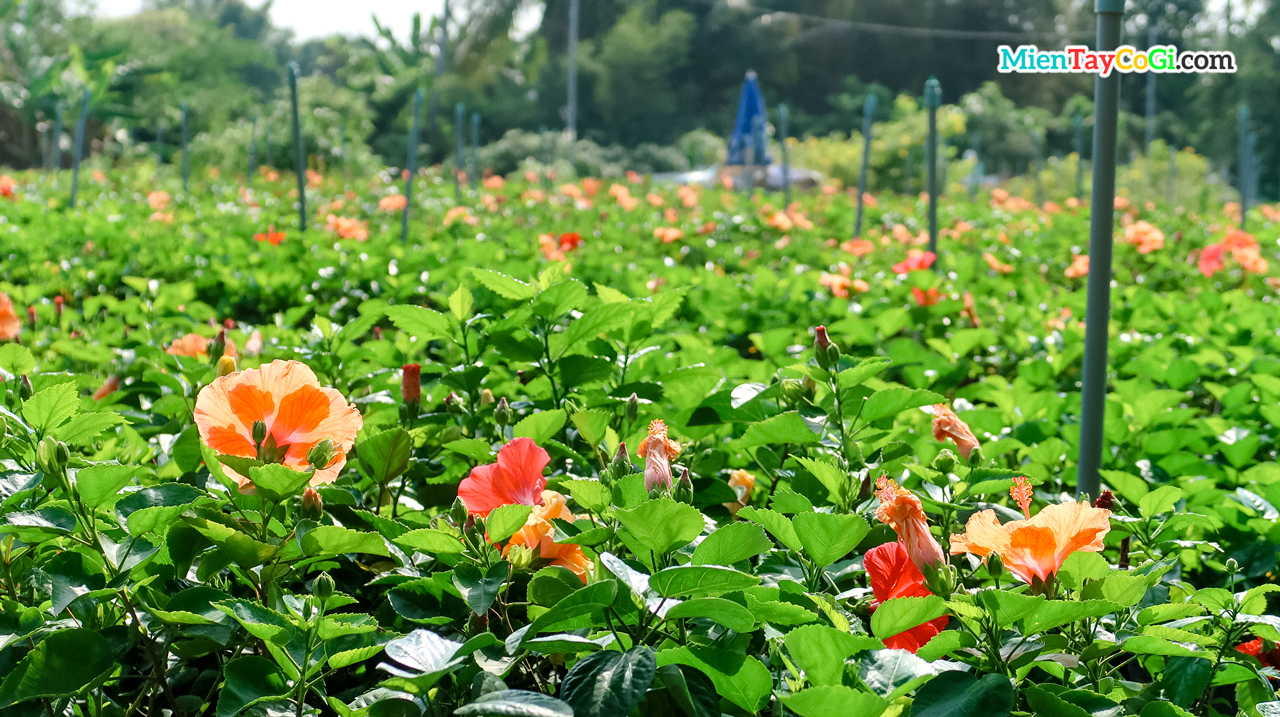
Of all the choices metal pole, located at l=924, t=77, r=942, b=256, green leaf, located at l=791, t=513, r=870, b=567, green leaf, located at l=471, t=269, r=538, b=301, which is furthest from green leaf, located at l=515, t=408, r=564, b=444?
metal pole, located at l=924, t=77, r=942, b=256

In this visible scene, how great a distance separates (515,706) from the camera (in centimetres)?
62

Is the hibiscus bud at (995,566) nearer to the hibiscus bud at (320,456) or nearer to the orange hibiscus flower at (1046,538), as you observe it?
the orange hibiscus flower at (1046,538)

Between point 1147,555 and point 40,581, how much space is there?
110 cm

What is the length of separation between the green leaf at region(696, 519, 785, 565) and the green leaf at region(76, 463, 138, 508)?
474mm

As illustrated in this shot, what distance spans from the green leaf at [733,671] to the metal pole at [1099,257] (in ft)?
2.79

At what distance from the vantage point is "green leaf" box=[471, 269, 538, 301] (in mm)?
1275

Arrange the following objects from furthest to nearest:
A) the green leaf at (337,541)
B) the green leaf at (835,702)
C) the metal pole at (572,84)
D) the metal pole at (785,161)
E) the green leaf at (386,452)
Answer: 1. the metal pole at (572,84)
2. the metal pole at (785,161)
3. the green leaf at (386,452)
4. the green leaf at (337,541)
5. the green leaf at (835,702)

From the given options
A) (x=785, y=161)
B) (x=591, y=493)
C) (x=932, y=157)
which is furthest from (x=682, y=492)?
(x=785, y=161)

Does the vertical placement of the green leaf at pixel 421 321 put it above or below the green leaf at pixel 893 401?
above

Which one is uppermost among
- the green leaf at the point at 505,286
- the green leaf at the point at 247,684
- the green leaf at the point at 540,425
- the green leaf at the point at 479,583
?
the green leaf at the point at 505,286

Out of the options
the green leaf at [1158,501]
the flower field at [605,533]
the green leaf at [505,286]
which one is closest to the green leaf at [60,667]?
the flower field at [605,533]

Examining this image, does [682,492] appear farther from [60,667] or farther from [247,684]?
[60,667]

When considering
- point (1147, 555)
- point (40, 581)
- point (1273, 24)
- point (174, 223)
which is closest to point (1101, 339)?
point (1147, 555)

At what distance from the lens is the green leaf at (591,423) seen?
1086 mm
